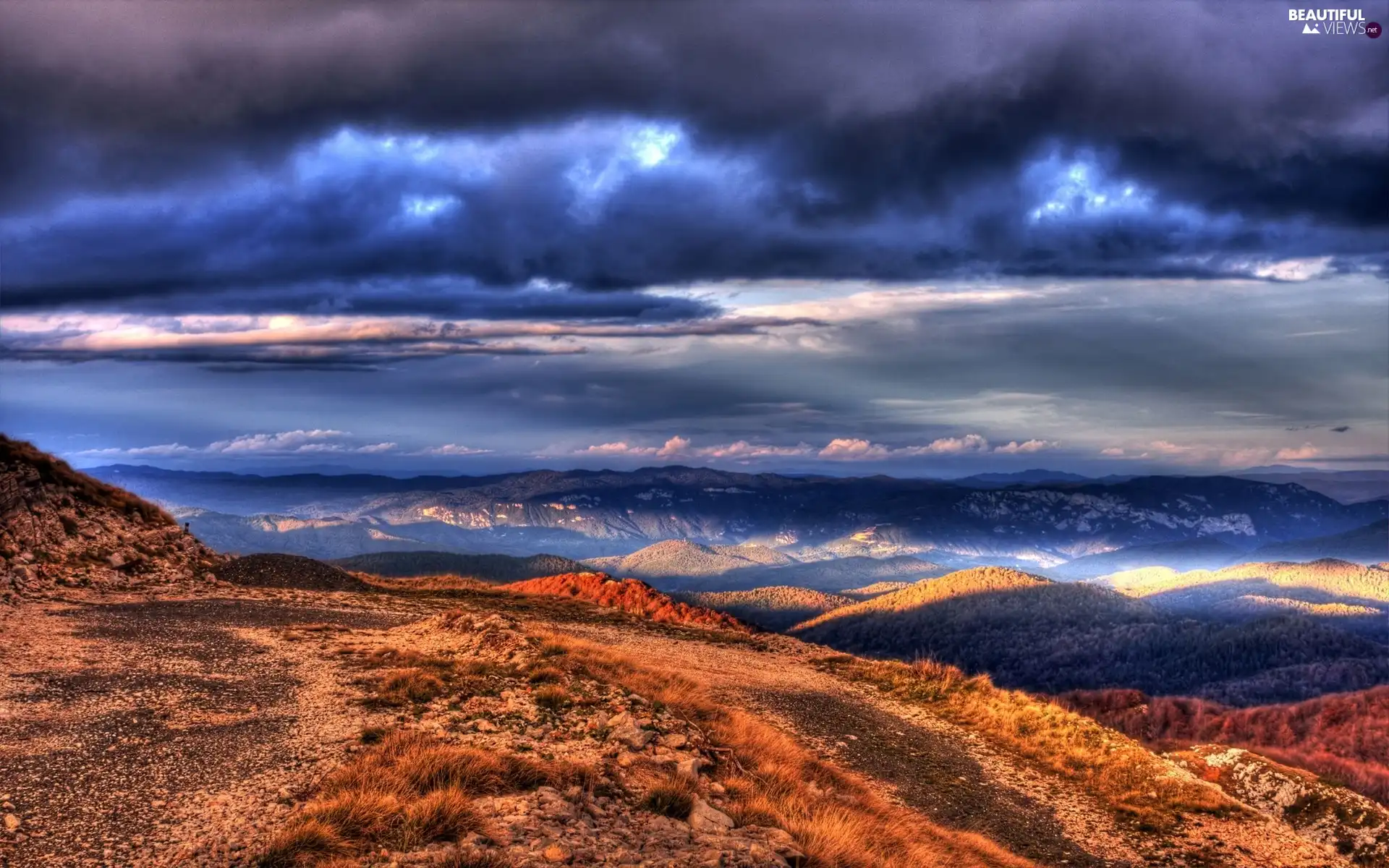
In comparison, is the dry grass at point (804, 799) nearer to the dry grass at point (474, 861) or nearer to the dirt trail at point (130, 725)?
the dry grass at point (474, 861)

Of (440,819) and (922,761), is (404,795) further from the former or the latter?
(922,761)

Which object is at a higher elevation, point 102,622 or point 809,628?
point 102,622

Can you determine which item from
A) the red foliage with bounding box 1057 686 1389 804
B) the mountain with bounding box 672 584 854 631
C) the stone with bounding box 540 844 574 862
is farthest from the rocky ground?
the mountain with bounding box 672 584 854 631

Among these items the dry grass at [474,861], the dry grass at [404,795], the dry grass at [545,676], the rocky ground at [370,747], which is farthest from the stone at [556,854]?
the dry grass at [545,676]

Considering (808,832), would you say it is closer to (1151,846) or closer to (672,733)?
(672,733)

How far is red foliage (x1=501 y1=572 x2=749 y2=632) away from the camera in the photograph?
126ft

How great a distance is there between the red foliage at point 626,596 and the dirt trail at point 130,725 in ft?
63.6

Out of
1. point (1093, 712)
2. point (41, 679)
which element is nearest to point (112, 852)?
point (41, 679)

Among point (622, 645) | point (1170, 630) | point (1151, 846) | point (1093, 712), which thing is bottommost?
point (1170, 630)

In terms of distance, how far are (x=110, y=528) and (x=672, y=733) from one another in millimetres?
27975

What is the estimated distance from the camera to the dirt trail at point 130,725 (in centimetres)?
912

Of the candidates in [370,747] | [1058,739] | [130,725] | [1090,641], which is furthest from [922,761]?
[1090,641]

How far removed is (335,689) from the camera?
1569 cm

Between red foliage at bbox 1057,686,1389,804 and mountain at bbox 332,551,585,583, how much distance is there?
121 meters
